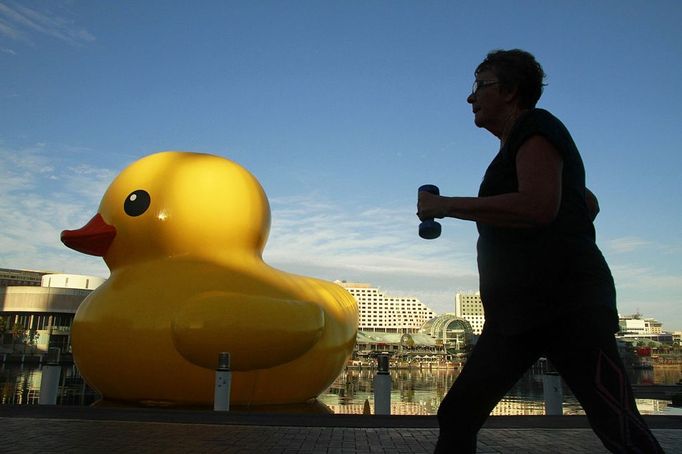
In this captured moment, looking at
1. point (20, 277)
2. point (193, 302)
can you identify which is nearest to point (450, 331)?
point (20, 277)

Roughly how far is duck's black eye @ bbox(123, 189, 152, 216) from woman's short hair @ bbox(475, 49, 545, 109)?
7906 mm

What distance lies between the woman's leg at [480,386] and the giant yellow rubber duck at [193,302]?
19.6ft

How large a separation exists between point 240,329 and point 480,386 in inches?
239

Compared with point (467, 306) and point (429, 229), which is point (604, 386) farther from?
point (467, 306)

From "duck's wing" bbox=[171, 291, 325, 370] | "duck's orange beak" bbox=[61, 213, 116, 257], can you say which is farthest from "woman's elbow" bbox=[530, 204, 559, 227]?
"duck's orange beak" bbox=[61, 213, 116, 257]

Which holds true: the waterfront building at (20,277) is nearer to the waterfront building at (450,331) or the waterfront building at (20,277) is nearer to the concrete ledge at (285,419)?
the waterfront building at (450,331)

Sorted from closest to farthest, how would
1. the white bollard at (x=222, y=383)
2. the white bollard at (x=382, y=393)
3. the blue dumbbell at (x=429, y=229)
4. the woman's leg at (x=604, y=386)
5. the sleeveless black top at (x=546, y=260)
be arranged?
the woman's leg at (x=604, y=386) < the sleeveless black top at (x=546, y=260) < the blue dumbbell at (x=429, y=229) < the white bollard at (x=222, y=383) < the white bollard at (x=382, y=393)

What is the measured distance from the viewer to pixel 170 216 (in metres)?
9.12

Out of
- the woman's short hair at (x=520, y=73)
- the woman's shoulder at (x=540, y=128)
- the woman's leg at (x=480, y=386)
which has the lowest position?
the woman's leg at (x=480, y=386)

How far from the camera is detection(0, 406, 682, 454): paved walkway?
4781mm

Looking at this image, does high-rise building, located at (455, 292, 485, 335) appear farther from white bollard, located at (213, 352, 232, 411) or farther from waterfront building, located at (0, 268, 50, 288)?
white bollard, located at (213, 352, 232, 411)

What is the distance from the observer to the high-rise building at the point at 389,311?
157 meters

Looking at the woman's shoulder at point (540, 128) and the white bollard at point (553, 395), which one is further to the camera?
the white bollard at point (553, 395)

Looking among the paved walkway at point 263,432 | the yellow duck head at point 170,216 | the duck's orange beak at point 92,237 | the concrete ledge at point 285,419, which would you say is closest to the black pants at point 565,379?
the paved walkway at point 263,432
